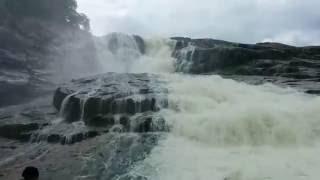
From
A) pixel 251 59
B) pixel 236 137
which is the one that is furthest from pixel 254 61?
pixel 236 137

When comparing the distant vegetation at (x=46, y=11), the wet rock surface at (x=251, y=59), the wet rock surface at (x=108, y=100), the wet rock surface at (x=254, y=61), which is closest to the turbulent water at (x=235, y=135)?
the wet rock surface at (x=108, y=100)

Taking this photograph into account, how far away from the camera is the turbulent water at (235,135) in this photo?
48.4 ft

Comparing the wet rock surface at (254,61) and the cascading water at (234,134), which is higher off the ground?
the wet rock surface at (254,61)

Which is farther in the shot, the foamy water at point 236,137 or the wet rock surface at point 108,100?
the wet rock surface at point 108,100

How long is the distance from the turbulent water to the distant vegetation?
1986 cm

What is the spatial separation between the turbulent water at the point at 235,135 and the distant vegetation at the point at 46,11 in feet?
65.2

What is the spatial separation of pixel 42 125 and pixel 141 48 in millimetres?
19808

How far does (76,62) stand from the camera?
3778cm

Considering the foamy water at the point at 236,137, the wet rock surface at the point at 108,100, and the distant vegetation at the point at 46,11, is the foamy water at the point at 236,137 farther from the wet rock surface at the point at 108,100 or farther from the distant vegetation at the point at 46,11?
the distant vegetation at the point at 46,11

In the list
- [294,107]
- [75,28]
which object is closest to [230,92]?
[294,107]

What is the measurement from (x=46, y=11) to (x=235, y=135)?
29.2 meters

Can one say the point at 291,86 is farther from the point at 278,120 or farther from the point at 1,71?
→ the point at 1,71

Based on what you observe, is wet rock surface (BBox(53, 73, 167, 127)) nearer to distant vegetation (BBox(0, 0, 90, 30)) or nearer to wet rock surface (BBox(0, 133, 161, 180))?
wet rock surface (BBox(0, 133, 161, 180))

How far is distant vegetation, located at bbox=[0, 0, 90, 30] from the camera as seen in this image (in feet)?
128
